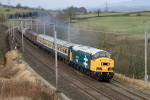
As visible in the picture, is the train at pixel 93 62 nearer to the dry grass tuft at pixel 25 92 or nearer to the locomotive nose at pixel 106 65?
the locomotive nose at pixel 106 65

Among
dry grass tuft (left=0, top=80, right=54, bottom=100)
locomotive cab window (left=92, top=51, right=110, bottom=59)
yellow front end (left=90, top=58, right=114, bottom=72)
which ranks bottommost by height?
dry grass tuft (left=0, top=80, right=54, bottom=100)

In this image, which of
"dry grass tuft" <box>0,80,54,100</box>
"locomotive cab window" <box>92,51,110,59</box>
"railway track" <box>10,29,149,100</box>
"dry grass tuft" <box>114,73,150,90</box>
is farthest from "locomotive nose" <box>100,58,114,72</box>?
"dry grass tuft" <box>0,80,54,100</box>

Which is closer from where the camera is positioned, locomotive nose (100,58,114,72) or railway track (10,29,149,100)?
railway track (10,29,149,100)

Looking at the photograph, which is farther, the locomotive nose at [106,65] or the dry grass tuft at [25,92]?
the locomotive nose at [106,65]

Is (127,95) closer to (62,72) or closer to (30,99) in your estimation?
(30,99)

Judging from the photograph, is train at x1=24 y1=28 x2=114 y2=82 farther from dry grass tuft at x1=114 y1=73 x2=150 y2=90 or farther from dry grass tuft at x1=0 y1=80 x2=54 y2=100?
dry grass tuft at x1=0 y1=80 x2=54 y2=100

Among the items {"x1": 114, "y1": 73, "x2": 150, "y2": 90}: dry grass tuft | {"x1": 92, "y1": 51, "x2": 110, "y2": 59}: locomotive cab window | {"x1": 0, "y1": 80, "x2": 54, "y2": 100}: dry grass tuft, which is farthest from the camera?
{"x1": 92, "y1": 51, "x2": 110, "y2": 59}: locomotive cab window

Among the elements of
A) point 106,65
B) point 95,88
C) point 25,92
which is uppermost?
point 106,65

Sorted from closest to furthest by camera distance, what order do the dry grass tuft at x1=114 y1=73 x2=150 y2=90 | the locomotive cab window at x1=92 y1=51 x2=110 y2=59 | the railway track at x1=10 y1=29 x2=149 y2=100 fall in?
1. the railway track at x1=10 y1=29 x2=149 y2=100
2. the dry grass tuft at x1=114 y1=73 x2=150 y2=90
3. the locomotive cab window at x1=92 y1=51 x2=110 y2=59

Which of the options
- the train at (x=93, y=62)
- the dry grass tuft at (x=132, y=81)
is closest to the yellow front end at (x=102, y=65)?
the train at (x=93, y=62)

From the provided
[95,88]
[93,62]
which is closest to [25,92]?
[95,88]

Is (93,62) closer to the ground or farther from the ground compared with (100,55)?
closer to the ground

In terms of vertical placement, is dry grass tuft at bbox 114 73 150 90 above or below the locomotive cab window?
below

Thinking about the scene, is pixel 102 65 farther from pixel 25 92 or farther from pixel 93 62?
pixel 25 92
